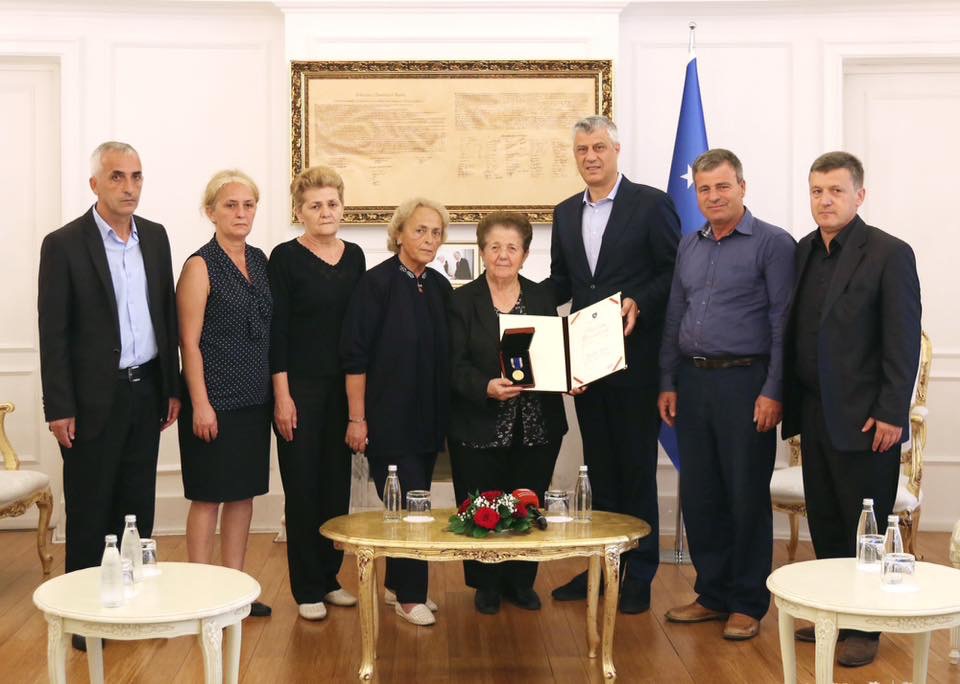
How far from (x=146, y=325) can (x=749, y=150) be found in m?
3.45

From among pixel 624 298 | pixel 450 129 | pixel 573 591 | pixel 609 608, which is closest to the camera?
pixel 609 608

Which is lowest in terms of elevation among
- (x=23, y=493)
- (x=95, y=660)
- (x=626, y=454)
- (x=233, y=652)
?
(x=95, y=660)

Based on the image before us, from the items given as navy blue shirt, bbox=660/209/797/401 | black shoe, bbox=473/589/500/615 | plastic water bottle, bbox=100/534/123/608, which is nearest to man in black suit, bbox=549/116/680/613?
navy blue shirt, bbox=660/209/797/401

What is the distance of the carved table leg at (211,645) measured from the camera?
2.80 metres

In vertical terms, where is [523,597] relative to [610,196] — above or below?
below

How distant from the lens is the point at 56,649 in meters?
2.84

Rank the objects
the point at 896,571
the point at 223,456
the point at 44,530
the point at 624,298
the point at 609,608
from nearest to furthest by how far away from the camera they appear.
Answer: the point at 896,571 → the point at 609,608 → the point at 223,456 → the point at 624,298 → the point at 44,530

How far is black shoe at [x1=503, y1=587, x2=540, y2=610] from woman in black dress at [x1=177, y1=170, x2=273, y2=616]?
1129mm

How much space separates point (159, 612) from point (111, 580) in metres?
0.17

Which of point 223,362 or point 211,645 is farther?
point 223,362

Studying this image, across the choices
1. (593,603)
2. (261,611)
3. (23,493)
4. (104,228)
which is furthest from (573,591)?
(23,493)

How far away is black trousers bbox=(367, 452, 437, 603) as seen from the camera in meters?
4.17

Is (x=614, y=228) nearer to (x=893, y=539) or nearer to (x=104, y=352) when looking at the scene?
(x=893, y=539)

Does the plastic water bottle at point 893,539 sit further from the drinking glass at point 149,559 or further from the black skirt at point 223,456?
→ the black skirt at point 223,456
